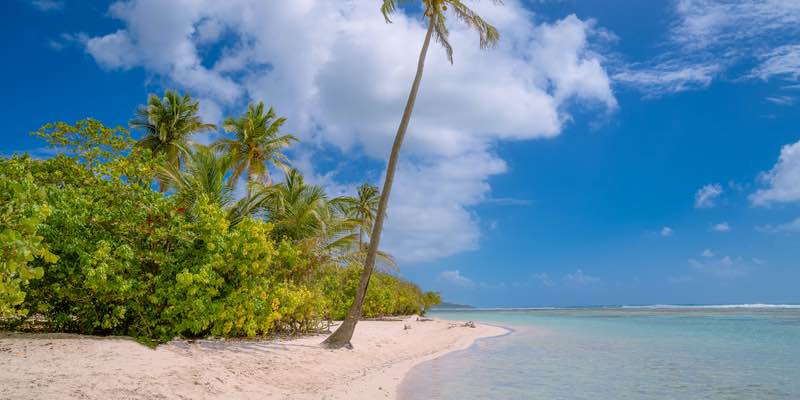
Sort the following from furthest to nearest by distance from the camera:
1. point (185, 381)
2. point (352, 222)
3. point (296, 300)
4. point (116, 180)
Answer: point (352, 222), point (296, 300), point (116, 180), point (185, 381)

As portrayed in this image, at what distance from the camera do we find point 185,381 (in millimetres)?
6418

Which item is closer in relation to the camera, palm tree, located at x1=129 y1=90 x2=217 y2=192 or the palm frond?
the palm frond

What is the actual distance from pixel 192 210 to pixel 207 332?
2.73 meters

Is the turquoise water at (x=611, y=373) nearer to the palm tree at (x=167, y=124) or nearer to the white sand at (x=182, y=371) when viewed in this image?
the white sand at (x=182, y=371)

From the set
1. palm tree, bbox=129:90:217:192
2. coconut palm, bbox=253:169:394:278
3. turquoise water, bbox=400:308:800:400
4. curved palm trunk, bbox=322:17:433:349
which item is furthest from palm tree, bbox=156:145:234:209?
palm tree, bbox=129:90:217:192

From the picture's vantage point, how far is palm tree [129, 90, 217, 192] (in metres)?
26.2

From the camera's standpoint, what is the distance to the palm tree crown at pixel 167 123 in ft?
86.0

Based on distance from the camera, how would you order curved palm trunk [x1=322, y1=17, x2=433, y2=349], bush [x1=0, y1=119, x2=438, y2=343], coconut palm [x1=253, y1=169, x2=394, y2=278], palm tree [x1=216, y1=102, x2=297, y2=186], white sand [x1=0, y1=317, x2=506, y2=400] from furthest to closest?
palm tree [x1=216, y1=102, x2=297, y2=186] → coconut palm [x1=253, y1=169, x2=394, y2=278] → curved palm trunk [x1=322, y1=17, x2=433, y2=349] → bush [x1=0, y1=119, x2=438, y2=343] → white sand [x1=0, y1=317, x2=506, y2=400]

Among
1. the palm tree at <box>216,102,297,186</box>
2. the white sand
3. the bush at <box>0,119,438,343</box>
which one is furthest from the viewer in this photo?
the palm tree at <box>216,102,297,186</box>

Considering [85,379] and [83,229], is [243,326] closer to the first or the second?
[83,229]

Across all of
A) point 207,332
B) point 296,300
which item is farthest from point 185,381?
point 296,300

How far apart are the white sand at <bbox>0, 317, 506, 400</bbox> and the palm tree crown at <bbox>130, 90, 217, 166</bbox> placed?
64.4 feet

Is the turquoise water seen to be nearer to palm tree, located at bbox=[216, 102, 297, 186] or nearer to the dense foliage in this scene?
the dense foliage

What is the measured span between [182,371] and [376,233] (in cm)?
622
